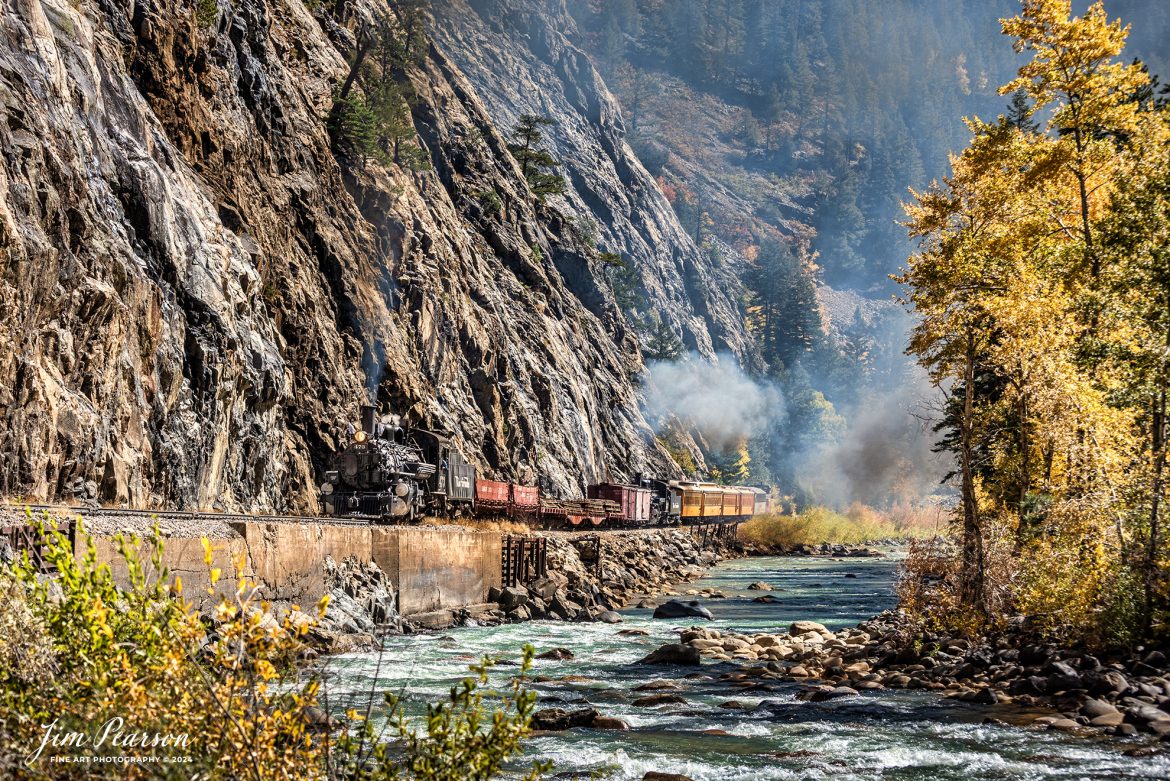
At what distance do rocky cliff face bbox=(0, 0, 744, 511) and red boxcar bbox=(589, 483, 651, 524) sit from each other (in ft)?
13.4

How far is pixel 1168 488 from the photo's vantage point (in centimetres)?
1628

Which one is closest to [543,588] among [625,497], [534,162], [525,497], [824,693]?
[525,497]

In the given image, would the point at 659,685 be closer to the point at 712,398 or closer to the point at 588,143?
the point at 712,398

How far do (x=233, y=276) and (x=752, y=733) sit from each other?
25.5 m

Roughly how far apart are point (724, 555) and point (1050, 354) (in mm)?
53787

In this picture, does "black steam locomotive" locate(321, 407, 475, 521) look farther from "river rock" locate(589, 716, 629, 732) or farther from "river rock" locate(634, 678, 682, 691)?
"river rock" locate(589, 716, 629, 732)

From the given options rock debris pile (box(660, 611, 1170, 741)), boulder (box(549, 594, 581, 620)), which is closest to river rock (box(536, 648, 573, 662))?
rock debris pile (box(660, 611, 1170, 741))

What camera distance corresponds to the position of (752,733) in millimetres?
14289

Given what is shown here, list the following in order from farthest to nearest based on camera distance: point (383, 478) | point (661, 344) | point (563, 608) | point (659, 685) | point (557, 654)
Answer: point (661, 344), point (563, 608), point (383, 478), point (557, 654), point (659, 685)

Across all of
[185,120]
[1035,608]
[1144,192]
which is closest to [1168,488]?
[1035,608]

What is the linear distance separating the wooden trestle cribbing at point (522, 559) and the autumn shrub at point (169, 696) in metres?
28.1

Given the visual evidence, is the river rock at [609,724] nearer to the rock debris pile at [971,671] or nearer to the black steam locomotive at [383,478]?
the rock debris pile at [971,671]

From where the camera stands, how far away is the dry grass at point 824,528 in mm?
82438

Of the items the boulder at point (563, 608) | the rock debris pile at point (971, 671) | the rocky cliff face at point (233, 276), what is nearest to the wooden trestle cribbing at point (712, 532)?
the rocky cliff face at point (233, 276)
